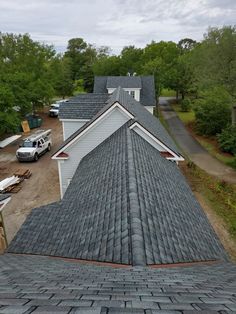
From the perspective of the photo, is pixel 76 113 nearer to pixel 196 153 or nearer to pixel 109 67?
pixel 196 153

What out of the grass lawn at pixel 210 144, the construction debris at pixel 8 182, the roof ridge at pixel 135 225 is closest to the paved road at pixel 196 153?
the grass lawn at pixel 210 144

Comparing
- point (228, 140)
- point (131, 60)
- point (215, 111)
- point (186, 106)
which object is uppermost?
point (131, 60)

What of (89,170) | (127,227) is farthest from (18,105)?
(127,227)

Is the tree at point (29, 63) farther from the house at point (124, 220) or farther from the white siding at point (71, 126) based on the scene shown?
the house at point (124, 220)

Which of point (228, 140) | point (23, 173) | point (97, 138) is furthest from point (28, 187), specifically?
point (228, 140)

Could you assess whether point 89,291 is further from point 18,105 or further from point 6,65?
point 6,65

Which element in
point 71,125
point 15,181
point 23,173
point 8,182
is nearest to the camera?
point 8,182
